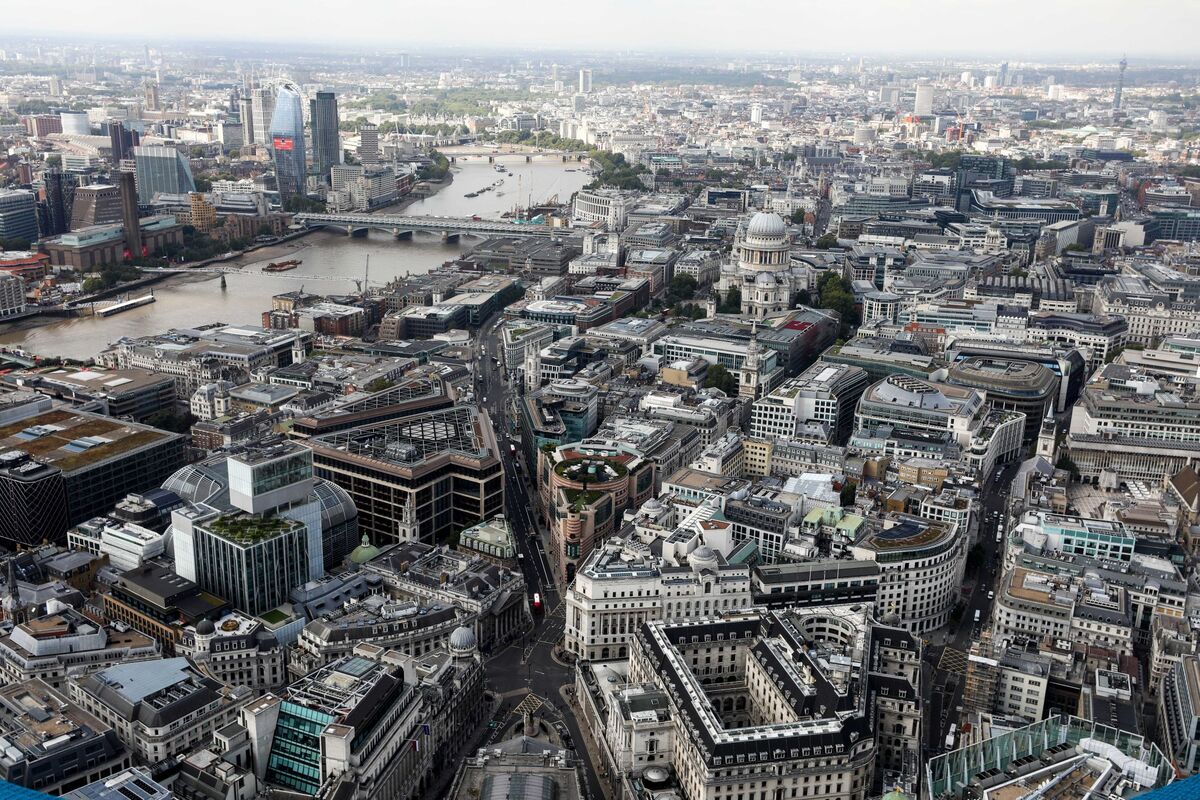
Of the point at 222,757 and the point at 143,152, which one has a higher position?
the point at 143,152

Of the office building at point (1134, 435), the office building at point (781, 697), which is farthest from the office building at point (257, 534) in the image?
the office building at point (1134, 435)

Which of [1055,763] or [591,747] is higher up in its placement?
[1055,763]

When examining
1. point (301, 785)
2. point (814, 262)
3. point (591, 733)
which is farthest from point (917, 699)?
point (814, 262)

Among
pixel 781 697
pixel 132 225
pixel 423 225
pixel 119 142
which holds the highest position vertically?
pixel 119 142

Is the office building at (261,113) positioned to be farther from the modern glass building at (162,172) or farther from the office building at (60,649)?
the office building at (60,649)

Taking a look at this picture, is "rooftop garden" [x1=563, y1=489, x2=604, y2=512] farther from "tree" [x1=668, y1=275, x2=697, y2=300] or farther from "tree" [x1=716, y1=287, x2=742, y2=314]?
"tree" [x1=668, y1=275, x2=697, y2=300]

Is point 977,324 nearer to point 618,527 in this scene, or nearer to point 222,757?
point 618,527

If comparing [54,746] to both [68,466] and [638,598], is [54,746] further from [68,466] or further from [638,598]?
[68,466]

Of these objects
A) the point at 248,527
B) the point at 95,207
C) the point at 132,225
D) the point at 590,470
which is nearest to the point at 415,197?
the point at 95,207
